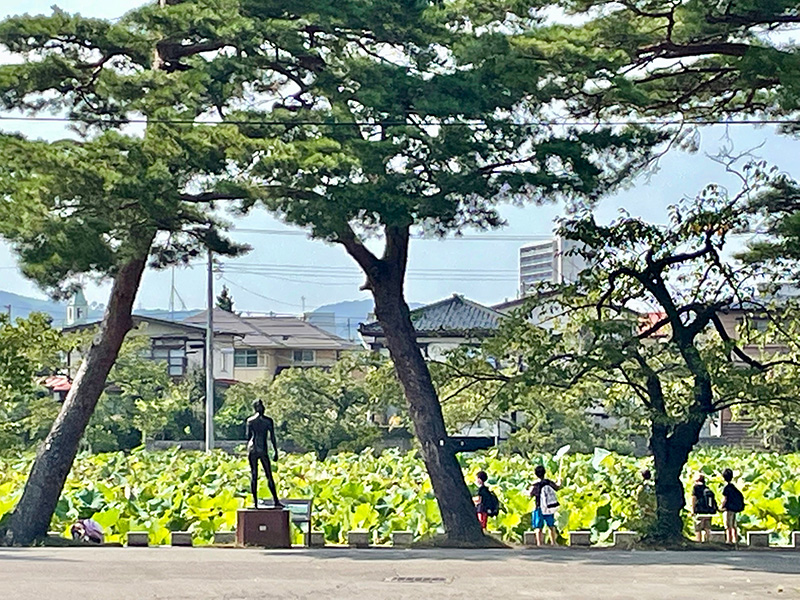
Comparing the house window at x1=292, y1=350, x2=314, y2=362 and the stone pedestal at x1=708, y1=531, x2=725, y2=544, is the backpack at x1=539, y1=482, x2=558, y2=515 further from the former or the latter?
the house window at x1=292, y1=350, x2=314, y2=362

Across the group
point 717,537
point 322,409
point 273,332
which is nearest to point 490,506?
point 717,537

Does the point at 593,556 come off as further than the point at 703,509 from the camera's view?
No

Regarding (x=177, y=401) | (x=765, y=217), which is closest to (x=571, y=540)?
(x=765, y=217)

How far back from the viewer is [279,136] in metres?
15.4

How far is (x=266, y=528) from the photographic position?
52.1 ft

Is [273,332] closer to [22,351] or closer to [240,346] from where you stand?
[240,346]

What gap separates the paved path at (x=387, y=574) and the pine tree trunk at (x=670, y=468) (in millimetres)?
1563

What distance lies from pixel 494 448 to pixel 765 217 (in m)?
19.6

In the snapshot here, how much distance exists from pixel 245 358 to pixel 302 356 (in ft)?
10.8

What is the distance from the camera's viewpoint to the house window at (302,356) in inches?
2463

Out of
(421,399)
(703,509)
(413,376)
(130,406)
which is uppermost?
(130,406)

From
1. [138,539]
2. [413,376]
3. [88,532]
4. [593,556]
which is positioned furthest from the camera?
[88,532]

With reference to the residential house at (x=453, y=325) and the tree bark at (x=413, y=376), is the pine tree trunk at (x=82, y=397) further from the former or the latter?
the residential house at (x=453, y=325)

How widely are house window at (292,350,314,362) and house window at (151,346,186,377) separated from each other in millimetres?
7978
